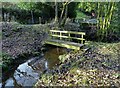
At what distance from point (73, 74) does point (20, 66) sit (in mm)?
2833

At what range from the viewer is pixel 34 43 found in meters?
11.4

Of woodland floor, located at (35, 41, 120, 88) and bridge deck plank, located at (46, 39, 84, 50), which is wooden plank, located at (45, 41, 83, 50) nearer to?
bridge deck plank, located at (46, 39, 84, 50)

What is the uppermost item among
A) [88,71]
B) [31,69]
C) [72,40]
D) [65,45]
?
[72,40]

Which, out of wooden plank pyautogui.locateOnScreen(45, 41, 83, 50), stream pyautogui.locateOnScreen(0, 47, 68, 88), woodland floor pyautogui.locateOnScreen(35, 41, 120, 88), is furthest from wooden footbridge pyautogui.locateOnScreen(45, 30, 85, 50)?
woodland floor pyautogui.locateOnScreen(35, 41, 120, 88)

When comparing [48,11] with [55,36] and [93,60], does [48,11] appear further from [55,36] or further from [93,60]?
[93,60]

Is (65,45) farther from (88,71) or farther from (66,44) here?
(88,71)

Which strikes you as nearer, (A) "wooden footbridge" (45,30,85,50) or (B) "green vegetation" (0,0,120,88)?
(B) "green vegetation" (0,0,120,88)

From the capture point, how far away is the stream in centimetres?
704

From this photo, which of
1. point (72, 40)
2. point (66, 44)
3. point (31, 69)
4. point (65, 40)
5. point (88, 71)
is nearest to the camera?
point (88, 71)

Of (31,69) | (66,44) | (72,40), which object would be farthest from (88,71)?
(72,40)

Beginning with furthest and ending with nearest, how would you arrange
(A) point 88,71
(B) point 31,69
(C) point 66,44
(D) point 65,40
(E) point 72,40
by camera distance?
(E) point 72,40
(D) point 65,40
(C) point 66,44
(B) point 31,69
(A) point 88,71

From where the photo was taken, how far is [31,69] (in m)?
8.30

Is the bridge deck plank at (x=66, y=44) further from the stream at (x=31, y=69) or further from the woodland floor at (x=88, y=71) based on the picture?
the woodland floor at (x=88, y=71)

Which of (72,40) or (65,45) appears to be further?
(72,40)
